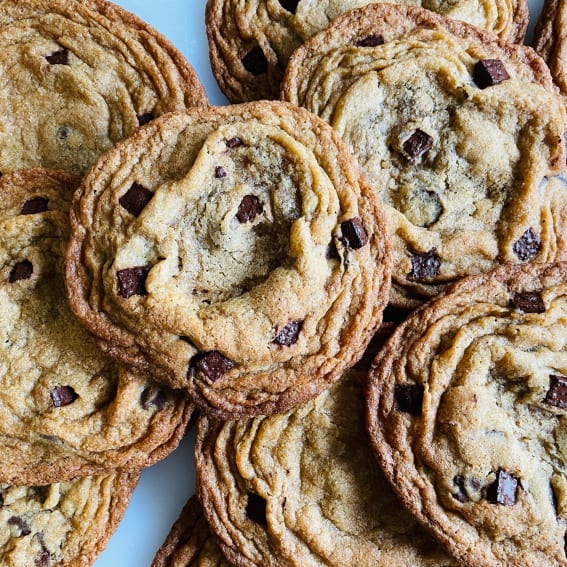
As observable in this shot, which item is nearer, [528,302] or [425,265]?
[528,302]

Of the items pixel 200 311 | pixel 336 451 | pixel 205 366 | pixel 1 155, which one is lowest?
pixel 336 451

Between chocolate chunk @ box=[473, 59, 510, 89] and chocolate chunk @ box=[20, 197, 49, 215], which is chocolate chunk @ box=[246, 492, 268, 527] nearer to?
chocolate chunk @ box=[20, 197, 49, 215]

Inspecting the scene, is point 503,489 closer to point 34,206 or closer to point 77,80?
point 34,206

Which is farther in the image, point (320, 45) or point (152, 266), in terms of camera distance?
point (320, 45)

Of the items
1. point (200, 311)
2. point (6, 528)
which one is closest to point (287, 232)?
point (200, 311)

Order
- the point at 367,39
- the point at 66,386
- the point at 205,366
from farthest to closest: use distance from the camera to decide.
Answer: the point at 367,39 < the point at 66,386 < the point at 205,366

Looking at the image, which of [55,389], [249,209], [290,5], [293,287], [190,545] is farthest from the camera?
[290,5]

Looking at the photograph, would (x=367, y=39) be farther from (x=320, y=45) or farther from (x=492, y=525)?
(x=492, y=525)

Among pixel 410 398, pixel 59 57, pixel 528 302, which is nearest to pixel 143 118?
pixel 59 57
